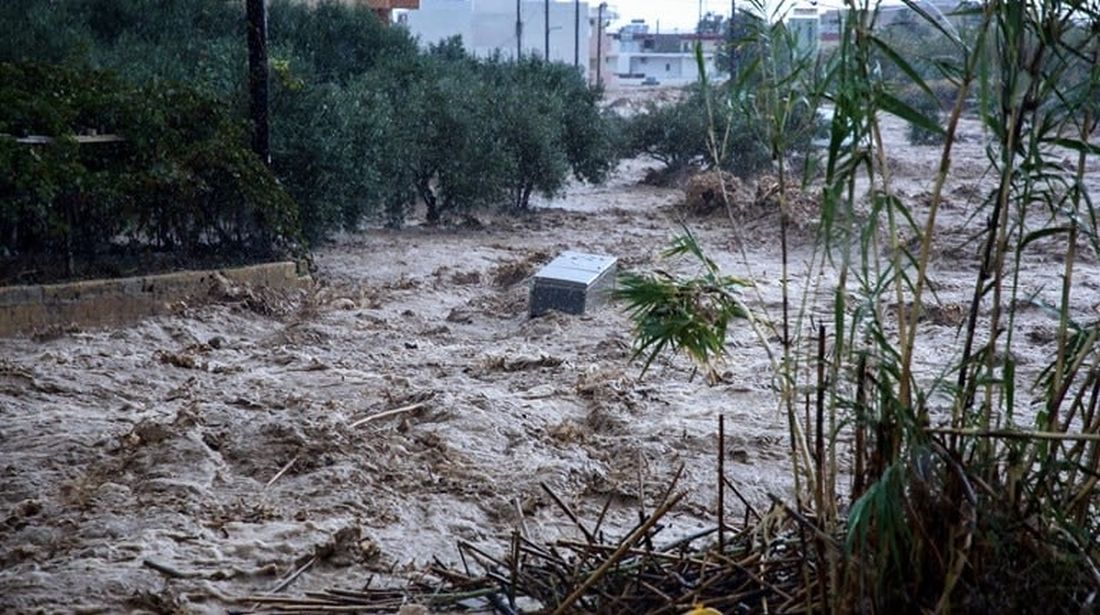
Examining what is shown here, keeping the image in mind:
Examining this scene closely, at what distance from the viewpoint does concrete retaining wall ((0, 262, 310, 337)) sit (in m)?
9.79

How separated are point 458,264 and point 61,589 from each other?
31.4 feet

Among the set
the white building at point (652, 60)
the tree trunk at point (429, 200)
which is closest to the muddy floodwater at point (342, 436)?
the tree trunk at point (429, 200)

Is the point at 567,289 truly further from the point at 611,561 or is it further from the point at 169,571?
the point at 611,561

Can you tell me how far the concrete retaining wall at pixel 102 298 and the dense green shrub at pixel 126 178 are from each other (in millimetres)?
602

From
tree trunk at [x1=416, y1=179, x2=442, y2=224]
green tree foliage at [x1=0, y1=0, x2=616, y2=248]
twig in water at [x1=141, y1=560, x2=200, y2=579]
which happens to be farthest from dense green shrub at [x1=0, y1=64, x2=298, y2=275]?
twig in water at [x1=141, y1=560, x2=200, y2=579]

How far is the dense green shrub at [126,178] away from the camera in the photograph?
1036cm

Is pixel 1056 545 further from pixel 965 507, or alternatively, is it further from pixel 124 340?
pixel 124 340

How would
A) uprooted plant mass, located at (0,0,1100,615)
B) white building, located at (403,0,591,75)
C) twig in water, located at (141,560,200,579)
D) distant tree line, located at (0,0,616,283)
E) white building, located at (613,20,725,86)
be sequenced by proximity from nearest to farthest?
uprooted plant mass, located at (0,0,1100,615) < twig in water, located at (141,560,200,579) < distant tree line, located at (0,0,616,283) < white building, located at (403,0,591,75) < white building, located at (613,20,725,86)

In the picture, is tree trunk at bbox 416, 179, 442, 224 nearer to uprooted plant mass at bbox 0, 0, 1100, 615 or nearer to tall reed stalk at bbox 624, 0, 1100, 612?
uprooted plant mass at bbox 0, 0, 1100, 615

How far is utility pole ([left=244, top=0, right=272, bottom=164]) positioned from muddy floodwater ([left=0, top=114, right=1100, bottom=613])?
146cm

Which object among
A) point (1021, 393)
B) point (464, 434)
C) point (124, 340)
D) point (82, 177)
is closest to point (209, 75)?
point (82, 177)

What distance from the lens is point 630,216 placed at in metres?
19.4

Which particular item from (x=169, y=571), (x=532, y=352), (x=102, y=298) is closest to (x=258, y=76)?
(x=102, y=298)

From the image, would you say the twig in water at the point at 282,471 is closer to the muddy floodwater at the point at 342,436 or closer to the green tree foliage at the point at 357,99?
the muddy floodwater at the point at 342,436
